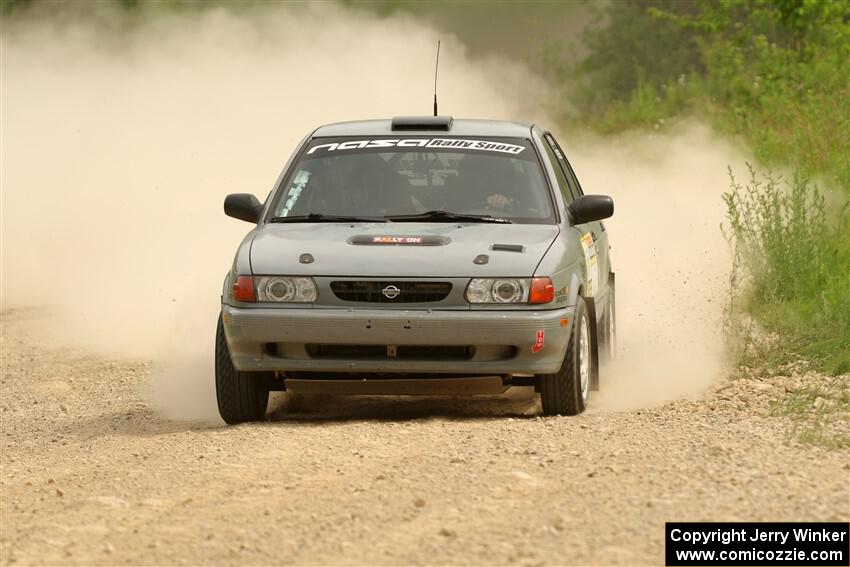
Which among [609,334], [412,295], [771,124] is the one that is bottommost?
[771,124]

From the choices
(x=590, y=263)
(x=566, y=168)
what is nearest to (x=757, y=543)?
(x=590, y=263)

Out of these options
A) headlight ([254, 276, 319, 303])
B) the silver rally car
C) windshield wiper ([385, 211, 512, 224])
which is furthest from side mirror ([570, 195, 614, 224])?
headlight ([254, 276, 319, 303])

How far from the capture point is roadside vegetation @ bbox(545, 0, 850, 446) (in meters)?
11.4

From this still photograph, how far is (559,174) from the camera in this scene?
1041 centimetres

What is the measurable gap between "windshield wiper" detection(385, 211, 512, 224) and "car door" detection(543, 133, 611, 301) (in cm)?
57

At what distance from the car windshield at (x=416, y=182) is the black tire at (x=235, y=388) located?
966mm

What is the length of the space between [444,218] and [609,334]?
2363 mm

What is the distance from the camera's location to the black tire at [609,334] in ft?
36.4

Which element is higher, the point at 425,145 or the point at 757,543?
the point at 425,145

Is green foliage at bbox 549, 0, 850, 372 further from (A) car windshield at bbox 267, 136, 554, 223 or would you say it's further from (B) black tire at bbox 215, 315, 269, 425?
(B) black tire at bbox 215, 315, 269, 425

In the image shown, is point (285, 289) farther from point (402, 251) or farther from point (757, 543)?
point (757, 543)

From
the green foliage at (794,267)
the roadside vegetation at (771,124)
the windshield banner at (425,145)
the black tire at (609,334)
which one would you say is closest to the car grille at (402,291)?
the windshield banner at (425,145)

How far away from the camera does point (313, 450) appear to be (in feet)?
26.3

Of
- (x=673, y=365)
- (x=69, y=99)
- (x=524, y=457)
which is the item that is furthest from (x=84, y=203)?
(x=524, y=457)
